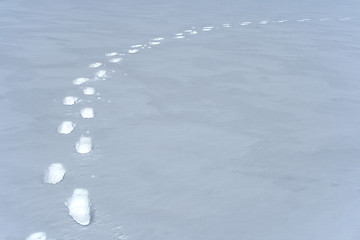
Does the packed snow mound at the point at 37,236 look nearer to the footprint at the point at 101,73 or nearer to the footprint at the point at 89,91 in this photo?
the footprint at the point at 89,91

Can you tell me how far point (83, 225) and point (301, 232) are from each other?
0.89m

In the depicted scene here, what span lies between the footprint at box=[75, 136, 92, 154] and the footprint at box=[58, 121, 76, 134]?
14 centimetres

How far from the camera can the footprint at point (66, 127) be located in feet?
7.55

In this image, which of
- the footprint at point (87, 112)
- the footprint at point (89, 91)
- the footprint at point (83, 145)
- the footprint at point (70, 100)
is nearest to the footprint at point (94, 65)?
the footprint at point (89, 91)

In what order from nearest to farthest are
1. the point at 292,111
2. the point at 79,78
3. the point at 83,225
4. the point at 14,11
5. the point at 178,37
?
the point at 83,225
the point at 292,111
the point at 79,78
the point at 178,37
the point at 14,11

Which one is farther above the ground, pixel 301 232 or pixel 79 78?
pixel 79 78

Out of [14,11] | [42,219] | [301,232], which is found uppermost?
[14,11]

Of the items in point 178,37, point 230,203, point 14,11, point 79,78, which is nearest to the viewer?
point 230,203

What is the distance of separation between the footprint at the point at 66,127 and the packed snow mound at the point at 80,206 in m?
0.64

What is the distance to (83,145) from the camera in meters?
2.14

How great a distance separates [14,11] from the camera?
6180mm

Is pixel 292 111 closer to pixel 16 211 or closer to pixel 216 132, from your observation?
pixel 216 132

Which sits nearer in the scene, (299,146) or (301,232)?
(301,232)

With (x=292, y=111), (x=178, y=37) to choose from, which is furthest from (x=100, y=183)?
(x=178, y=37)
